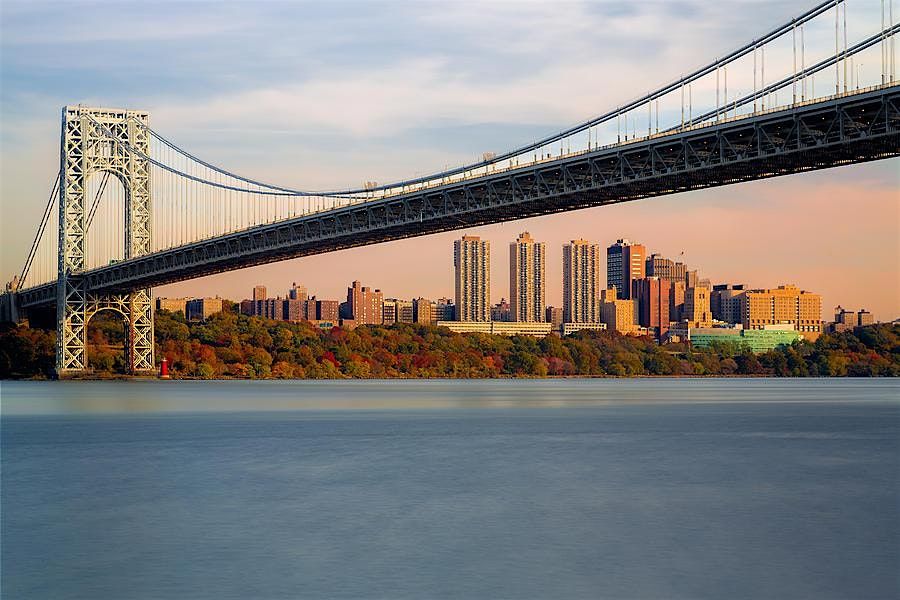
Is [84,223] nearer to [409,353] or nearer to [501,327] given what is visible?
[409,353]

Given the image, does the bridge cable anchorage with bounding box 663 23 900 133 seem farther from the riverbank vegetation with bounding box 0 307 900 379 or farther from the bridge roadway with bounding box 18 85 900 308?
the riverbank vegetation with bounding box 0 307 900 379

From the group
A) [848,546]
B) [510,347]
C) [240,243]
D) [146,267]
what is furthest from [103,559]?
[510,347]

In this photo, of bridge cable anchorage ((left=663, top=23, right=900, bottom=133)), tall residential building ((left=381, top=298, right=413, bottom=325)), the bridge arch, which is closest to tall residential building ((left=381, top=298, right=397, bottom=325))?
tall residential building ((left=381, top=298, right=413, bottom=325))

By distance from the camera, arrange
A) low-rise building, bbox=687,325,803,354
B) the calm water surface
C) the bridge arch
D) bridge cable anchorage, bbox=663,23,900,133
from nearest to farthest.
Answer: the calm water surface, bridge cable anchorage, bbox=663,23,900,133, the bridge arch, low-rise building, bbox=687,325,803,354

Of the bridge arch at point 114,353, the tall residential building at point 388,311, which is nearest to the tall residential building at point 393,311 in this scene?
the tall residential building at point 388,311

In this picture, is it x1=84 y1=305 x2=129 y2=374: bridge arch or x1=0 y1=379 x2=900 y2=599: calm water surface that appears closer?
x1=0 y1=379 x2=900 y2=599: calm water surface

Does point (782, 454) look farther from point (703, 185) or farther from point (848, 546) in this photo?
point (703, 185)
